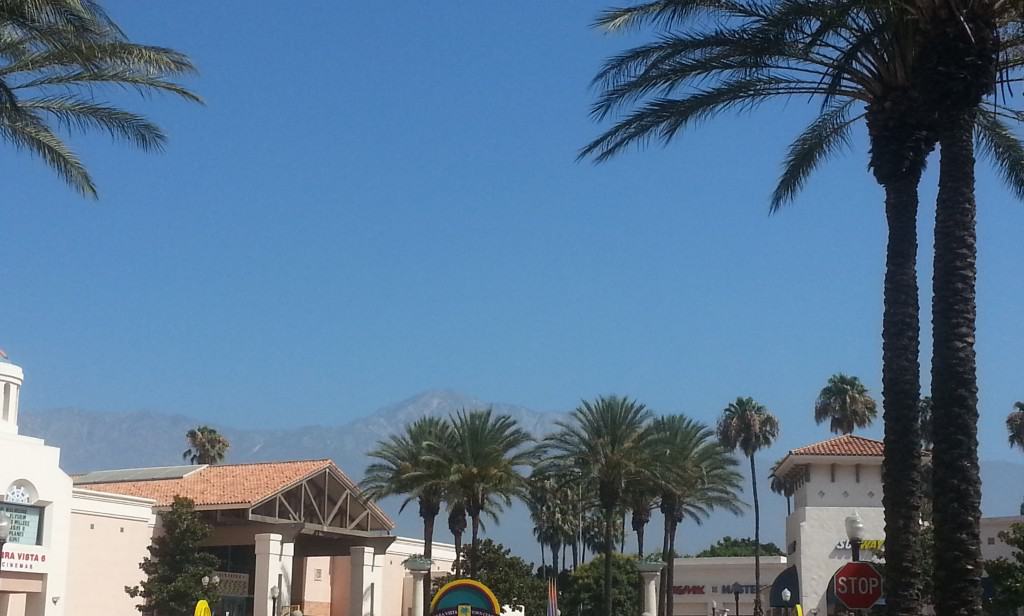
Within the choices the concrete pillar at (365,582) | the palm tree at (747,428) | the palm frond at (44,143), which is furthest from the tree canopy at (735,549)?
the palm frond at (44,143)

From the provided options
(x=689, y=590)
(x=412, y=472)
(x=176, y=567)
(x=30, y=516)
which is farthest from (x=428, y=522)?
(x=689, y=590)

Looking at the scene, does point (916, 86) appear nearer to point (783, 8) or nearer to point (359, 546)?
point (783, 8)

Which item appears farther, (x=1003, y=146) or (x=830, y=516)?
(x=830, y=516)

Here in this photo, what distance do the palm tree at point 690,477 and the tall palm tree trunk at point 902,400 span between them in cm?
4015

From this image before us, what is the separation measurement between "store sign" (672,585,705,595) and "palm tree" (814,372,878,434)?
1399cm

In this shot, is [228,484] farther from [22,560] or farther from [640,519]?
[640,519]

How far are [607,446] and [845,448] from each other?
467 inches

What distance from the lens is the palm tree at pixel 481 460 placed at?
175 feet

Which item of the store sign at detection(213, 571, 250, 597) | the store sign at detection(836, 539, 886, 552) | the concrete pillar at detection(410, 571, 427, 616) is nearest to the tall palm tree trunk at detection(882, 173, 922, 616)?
the store sign at detection(213, 571, 250, 597)

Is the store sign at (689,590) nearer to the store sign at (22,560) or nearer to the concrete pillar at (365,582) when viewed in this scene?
the concrete pillar at (365,582)

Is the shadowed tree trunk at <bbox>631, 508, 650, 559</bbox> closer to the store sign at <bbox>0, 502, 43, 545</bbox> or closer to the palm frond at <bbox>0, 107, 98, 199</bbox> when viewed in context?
the store sign at <bbox>0, 502, 43, 545</bbox>

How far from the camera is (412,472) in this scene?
54344 mm

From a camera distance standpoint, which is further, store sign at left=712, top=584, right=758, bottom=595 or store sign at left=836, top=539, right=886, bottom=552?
store sign at left=712, top=584, right=758, bottom=595

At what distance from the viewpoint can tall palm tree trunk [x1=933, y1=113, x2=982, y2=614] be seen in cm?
1556
